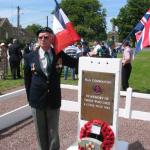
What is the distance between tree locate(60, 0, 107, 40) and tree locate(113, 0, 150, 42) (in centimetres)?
597

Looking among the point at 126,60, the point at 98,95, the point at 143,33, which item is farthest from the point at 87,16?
the point at 98,95

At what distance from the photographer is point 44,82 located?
5699mm

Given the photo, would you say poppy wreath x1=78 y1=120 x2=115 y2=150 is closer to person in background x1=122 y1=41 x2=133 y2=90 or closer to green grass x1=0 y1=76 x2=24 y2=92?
person in background x1=122 y1=41 x2=133 y2=90

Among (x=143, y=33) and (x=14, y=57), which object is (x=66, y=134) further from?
(x=14, y=57)

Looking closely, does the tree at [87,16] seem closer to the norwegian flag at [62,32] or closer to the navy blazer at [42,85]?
the norwegian flag at [62,32]

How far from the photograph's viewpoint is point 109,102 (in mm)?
6051

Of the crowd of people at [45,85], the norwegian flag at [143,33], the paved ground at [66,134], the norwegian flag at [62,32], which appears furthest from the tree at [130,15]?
the crowd of people at [45,85]

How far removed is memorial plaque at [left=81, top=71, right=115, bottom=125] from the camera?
6.02 m

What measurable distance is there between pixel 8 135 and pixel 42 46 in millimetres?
3093

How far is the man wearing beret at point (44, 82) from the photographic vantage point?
5.69m

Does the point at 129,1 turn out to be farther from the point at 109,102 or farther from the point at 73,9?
the point at 109,102

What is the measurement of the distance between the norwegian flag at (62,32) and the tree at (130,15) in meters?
80.2

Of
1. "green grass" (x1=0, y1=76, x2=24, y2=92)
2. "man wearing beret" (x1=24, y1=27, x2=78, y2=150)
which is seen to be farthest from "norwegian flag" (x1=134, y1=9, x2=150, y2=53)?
"green grass" (x1=0, y1=76, x2=24, y2=92)

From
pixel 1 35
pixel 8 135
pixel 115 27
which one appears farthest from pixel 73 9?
pixel 8 135
